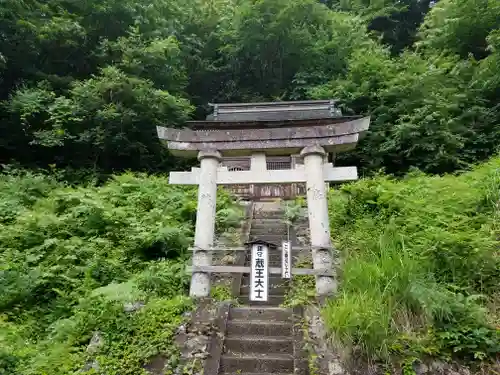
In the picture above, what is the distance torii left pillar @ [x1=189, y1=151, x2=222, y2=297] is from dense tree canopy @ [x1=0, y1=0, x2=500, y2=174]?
8.01m

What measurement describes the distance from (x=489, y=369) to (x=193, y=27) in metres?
21.7

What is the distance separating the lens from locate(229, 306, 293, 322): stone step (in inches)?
243

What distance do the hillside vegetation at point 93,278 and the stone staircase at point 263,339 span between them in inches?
30.2

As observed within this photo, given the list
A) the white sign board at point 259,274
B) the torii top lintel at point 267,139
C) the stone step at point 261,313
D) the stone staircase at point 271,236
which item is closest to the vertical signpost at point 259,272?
the white sign board at point 259,274

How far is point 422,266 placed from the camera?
20.0 ft

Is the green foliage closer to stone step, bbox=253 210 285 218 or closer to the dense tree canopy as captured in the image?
stone step, bbox=253 210 285 218

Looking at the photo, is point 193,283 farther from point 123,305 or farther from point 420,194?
point 420,194

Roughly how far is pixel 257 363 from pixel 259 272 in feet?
4.02

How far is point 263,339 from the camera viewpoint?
5.71 metres

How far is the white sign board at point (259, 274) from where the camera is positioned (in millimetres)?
5762

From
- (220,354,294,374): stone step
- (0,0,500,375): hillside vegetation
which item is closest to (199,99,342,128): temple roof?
(0,0,500,375): hillside vegetation

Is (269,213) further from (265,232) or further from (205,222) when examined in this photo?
(205,222)

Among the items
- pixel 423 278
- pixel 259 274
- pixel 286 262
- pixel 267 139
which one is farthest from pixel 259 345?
pixel 267 139

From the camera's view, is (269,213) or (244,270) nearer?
(244,270)
